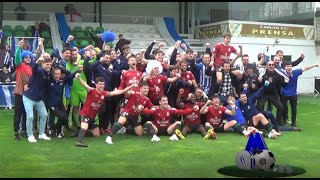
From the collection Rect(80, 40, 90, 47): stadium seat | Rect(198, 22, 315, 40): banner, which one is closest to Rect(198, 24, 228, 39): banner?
Rect(198, 22, 315, 40): banner

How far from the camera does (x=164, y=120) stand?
8609mm

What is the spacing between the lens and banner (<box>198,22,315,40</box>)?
21109 mm

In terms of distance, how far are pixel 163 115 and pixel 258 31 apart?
14.1m

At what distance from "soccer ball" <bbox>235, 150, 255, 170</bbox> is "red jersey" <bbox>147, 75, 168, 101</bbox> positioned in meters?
3.26

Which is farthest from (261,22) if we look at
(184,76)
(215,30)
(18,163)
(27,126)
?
(18,163)

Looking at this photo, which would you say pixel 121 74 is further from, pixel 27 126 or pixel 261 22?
pixel 261 22

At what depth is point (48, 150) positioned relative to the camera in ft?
23.7

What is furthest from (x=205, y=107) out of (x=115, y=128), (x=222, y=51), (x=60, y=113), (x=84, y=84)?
(x=60, y=113)

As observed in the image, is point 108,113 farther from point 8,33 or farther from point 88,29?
point 88,29

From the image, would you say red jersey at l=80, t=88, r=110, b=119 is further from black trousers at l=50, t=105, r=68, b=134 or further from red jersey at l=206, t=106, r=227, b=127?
red jersey at l=206, t=106, r=227, b=127

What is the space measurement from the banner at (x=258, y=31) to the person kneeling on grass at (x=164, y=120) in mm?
12892

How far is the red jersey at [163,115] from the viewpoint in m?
8.55

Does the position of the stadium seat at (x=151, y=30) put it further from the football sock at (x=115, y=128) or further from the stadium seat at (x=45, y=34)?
the football sock at (x=115, y=128)

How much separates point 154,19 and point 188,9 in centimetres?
176
